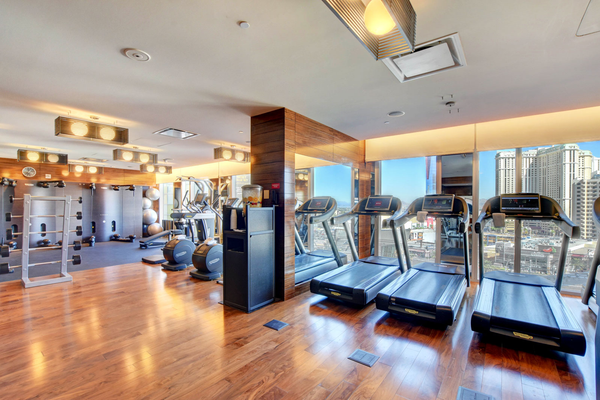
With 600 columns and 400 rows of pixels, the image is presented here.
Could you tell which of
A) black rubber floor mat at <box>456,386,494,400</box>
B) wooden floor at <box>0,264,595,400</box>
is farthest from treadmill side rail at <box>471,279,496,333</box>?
black rubber floor mat at <box>456,386,494,400</box>

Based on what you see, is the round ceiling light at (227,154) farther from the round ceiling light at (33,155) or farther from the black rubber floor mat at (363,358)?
the black rubber floor mat at (363,358)

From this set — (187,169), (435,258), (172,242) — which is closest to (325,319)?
(435,258)

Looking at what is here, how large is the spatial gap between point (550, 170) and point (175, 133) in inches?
260

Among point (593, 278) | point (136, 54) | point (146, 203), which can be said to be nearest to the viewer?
point (136, 54)

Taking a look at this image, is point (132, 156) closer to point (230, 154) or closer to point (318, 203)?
point (230, 154)

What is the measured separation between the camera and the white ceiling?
1.99 m

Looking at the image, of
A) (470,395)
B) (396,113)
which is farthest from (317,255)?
(470,395)

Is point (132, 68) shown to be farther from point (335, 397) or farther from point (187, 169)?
point (187, 169)

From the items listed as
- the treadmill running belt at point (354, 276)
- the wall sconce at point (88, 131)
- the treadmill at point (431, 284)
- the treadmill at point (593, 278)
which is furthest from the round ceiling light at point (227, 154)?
the treadmill at point (593, 278)

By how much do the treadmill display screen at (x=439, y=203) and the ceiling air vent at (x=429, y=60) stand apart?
6.77 feet

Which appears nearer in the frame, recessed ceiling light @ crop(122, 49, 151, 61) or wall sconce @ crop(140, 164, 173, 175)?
recessed ceiling light @ crop(122, 49, 151, 61)

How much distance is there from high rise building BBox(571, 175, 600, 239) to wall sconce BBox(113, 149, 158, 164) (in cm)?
831

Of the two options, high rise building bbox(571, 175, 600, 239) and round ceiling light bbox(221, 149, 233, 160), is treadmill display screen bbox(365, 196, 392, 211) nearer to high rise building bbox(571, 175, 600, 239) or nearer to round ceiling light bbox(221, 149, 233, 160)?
high rise building bbox(571, 175, 600, 239)

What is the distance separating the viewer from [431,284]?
12.4ft
